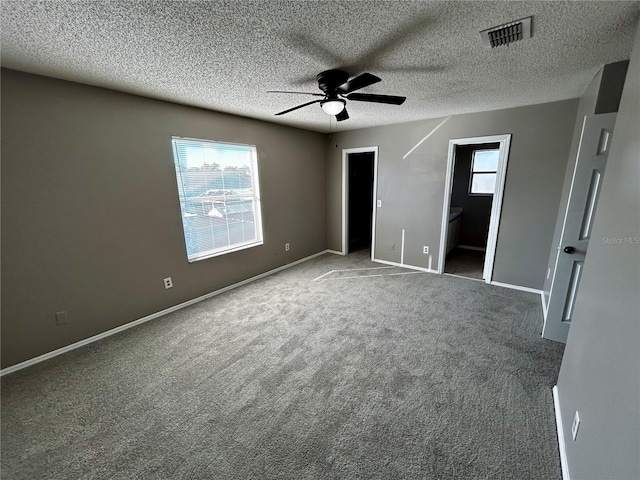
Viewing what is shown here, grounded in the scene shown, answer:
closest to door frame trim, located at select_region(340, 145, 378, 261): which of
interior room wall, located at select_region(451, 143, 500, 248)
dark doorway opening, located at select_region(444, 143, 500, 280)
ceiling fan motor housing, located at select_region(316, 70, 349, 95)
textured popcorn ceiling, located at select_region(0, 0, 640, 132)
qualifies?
dark doorway opening, located at select_region(444, 143, 500, 280)

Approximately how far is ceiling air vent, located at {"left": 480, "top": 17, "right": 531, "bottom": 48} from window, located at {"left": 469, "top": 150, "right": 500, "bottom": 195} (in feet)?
12.9

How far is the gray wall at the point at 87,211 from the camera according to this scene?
202 centimetres

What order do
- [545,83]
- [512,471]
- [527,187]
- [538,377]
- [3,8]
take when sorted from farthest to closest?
[527,187], [545,83], [538,377], [512,471], [3,8]

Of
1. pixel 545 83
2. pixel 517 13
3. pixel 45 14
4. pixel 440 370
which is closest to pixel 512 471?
pixel 440 370

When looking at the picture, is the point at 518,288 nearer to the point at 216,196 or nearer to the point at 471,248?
the point at 471,248

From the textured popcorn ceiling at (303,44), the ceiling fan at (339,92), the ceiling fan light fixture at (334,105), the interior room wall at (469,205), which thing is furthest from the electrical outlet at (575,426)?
the interior room wall at (469,205)

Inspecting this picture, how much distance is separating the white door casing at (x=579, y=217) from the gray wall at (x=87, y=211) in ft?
12.1

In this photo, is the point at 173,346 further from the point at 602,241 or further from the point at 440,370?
the point at 602,241

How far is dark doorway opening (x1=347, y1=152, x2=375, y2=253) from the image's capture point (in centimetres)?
556

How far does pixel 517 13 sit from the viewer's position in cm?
134

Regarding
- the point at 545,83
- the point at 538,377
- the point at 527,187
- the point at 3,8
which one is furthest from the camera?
the point at 527,187

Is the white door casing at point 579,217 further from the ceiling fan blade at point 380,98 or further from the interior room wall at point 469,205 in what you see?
the interior room wall at point 469,205

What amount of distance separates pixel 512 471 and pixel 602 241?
4.27ft

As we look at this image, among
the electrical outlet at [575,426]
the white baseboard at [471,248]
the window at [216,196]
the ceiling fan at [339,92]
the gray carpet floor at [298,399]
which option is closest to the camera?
the electrical outlet at [575,426]
